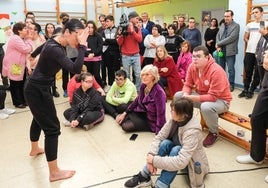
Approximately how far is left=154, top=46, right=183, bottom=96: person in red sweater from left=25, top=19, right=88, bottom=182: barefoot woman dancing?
7.27 ft

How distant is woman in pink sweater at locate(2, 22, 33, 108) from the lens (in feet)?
11.6

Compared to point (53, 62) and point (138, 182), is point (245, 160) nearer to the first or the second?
point (138, 182)

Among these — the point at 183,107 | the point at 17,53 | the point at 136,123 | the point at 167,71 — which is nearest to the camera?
the point at 183,107

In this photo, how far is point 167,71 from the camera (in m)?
3.92

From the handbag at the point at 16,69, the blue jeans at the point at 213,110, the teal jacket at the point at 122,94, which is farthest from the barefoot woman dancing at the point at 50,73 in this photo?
the handbag at the point at 16,69

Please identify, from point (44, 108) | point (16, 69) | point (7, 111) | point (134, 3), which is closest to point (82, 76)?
point (16, 69)

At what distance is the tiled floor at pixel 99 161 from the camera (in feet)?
6.56

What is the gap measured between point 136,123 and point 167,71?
1324 mm

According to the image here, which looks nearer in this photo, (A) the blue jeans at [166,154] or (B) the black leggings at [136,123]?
(A) the blue jeans at [166,154]

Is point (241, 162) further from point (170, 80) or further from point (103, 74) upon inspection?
point (103, 74)

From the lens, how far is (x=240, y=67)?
457 centimetres

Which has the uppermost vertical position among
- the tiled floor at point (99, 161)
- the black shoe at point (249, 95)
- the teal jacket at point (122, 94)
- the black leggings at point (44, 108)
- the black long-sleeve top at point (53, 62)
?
the black long-sleeve top at point (53, 62)

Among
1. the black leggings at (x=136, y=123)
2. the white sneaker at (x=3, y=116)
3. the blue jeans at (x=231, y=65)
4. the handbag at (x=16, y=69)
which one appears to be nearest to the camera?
the black leggings at (x=136, y=123)

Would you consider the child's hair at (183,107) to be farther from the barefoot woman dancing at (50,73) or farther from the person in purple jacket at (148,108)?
the person in purple jacket at (148,108)
